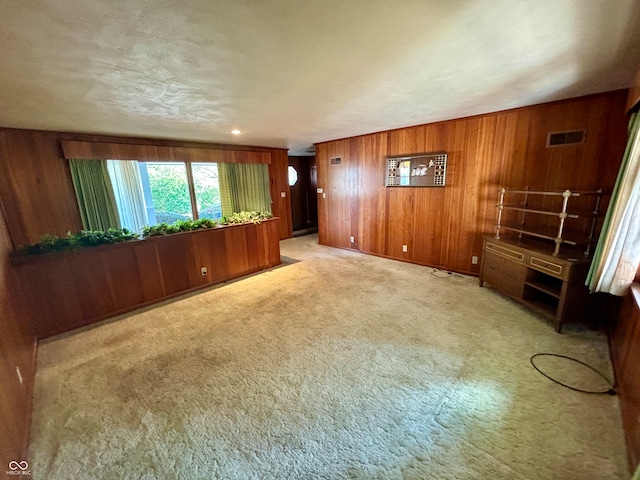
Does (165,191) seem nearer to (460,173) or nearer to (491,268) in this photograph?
(460,173)

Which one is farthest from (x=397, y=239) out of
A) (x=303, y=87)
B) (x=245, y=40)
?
(x=245, y=40)

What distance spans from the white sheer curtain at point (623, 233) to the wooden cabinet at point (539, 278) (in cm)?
30

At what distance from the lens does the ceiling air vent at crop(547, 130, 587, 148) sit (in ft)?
9.43

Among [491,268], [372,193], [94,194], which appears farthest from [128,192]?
[491,268]

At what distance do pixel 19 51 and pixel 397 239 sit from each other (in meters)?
4.85

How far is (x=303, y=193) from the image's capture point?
8.55 m

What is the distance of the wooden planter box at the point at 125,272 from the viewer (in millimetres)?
2729

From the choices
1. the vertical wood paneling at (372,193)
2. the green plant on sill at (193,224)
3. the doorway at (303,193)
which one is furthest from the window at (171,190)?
the vertical wood paneling at (372,193)

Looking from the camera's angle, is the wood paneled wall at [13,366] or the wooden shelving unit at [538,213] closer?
the wood paneled wall at [13,366]

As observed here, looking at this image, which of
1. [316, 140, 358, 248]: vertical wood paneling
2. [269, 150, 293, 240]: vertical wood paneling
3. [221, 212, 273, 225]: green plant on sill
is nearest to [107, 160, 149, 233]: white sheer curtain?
[221, 212, 273, 225]: green plant on sill

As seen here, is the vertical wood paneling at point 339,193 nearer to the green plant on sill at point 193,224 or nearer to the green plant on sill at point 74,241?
the green plant on sill at point 193,224

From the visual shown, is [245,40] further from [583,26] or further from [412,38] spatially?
[583,26]

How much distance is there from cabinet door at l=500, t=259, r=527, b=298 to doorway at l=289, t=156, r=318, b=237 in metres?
5.65

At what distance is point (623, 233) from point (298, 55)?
108 inches
